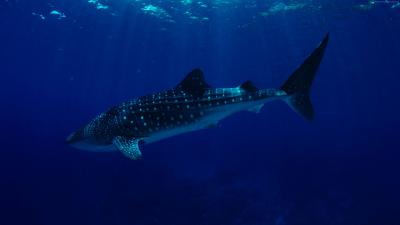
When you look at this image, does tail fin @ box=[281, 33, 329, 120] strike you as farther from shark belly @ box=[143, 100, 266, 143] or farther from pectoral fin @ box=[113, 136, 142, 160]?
pectoral fin @ box=[113, 136, 142, 160]

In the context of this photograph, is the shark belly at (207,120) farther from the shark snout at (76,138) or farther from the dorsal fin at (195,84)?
the shark snout at (76,138)

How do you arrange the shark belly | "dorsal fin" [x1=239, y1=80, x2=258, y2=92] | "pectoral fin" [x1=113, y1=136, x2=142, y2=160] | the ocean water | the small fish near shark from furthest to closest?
the ocean water, "dorsal fin" [x1=239, y1=80, x2=258, y2=92], the shark belly, the small fish near shark, "pectoral fin" [x1=113, y1=136, x2=142, y2=160]

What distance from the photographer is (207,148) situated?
3488cm

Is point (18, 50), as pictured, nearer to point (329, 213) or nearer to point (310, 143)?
point (310, 143)

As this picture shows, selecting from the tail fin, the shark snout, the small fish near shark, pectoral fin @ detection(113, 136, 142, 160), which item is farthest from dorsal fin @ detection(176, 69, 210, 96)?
the shark snout

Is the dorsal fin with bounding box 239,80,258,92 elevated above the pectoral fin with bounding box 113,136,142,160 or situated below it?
above

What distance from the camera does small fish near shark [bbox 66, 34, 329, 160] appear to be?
6.50 m

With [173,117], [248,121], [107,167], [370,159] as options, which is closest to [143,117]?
[173,117]

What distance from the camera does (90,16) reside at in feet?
132

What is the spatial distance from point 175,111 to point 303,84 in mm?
2657

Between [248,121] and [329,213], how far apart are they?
4033cm

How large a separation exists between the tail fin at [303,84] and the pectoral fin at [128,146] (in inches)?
123

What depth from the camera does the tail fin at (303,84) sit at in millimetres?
6652

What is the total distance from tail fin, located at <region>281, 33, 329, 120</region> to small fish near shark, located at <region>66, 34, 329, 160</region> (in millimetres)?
18
